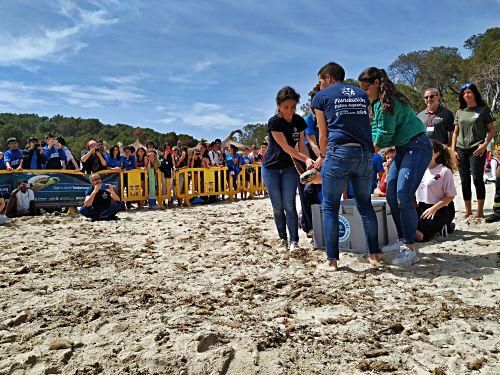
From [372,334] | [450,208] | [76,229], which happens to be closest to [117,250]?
[76,229]

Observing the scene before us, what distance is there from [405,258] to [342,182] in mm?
938

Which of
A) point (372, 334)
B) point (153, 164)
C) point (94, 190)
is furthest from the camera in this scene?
point (153, 164)

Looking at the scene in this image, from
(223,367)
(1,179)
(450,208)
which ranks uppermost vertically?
(1,179)

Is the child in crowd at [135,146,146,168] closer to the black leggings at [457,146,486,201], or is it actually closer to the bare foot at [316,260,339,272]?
the black leggings at [457,146,486,201]

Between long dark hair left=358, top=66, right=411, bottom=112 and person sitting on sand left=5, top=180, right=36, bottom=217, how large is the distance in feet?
25.9

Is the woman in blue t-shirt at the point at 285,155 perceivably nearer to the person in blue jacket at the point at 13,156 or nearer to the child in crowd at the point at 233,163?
the person in blue jacket at the point at 13,156

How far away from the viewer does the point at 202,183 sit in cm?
1178

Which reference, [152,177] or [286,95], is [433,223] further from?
[152,177]

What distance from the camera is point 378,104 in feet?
13.5

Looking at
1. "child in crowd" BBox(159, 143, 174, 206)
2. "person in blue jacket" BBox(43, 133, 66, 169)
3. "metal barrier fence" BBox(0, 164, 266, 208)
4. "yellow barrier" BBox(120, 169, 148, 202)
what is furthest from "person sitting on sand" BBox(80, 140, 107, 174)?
"child in crowd" BBox(159, 143, 174, 206)

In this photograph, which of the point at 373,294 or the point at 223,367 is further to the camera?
the point at 373,294

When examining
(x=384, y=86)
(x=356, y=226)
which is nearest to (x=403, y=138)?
(x=384, y=86)

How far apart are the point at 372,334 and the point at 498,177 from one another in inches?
176

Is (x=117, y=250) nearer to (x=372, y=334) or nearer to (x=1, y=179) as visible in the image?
(x=372, y=334)
